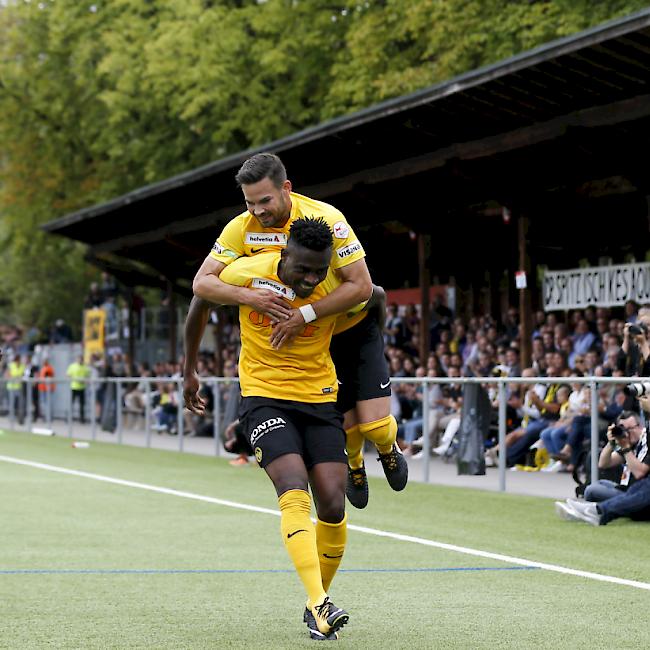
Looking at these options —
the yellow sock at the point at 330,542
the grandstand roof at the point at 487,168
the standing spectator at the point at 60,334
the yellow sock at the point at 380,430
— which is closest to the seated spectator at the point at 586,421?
the grandstand roof at the point at 487,168

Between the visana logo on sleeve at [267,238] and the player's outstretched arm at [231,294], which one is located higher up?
the visana logo on sleeve at [267,238]

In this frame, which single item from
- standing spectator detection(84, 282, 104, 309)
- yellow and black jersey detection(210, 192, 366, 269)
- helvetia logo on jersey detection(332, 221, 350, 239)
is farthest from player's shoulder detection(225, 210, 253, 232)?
standing spectator detection(84, 282, 104, 309)

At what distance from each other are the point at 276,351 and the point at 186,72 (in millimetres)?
29409

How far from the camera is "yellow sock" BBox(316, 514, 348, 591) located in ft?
23.1

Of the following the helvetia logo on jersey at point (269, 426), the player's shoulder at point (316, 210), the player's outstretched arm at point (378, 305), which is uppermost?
the player's shoulder at point (316, 210)

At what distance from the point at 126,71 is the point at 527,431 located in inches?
945

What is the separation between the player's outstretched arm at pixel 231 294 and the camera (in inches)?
262

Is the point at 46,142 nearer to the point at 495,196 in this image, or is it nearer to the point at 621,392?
the point at 495,196

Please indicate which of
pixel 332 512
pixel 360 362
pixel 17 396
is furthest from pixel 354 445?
pixel 17 396

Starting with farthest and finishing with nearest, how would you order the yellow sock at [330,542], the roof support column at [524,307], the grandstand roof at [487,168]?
the roof support column at [524,307], the grandstand roof at [487,168], the yellow sock at [330,542]

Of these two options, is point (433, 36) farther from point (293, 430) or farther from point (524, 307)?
point (293, 430)

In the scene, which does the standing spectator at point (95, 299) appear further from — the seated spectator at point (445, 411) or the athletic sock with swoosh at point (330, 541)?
the athletic sock with swoosh at point (330, 541)

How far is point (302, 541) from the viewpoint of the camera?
21.7ft

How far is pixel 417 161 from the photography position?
70.5 feet
